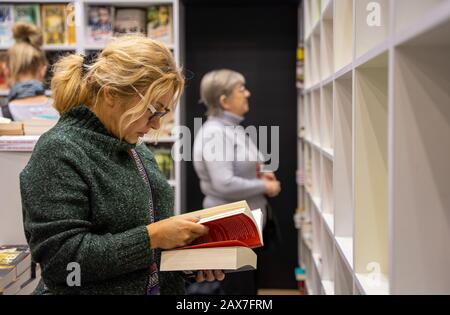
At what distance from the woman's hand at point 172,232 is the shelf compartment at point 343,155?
0.74m

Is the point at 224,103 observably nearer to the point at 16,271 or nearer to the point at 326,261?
the point at 326,261

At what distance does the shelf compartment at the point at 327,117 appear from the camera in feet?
7.66

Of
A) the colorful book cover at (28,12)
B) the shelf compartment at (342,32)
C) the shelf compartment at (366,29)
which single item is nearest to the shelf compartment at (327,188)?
the shelf compartment at (342,32)

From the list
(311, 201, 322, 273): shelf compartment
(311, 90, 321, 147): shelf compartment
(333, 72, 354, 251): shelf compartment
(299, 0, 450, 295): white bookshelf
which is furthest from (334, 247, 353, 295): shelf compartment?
(311, 90, 321, 147): shelf compartment

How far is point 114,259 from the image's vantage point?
4.15 feet

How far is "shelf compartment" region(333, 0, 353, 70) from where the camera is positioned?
190 centimetres

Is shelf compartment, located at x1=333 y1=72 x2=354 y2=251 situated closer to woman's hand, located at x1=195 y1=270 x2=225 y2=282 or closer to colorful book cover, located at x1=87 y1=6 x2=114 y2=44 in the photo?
woman's hand, located at x1=195 y1=270 x2=225 y2=282

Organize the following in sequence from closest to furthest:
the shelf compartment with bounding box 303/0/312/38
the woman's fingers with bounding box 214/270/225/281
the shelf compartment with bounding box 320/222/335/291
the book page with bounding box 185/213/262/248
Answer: the book page with bounding box 185/213/262/248 → the woman's fingers with bounding box 214/270/225/281 → the shelf compartment with bounding box 320/222/335/291 → the shelf compartment with bounding box 303/0/312/38

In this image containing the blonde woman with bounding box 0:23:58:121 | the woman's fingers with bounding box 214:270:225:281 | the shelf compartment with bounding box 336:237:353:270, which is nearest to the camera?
the woman's fingers with bounding box 214:270:225:281

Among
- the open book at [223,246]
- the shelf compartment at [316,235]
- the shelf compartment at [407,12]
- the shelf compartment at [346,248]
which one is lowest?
the shelf compartment at [316,235]

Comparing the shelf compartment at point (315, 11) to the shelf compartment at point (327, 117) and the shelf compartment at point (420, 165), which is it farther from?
the shelf compartment at point (420, 165)

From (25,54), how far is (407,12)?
2.08 metres

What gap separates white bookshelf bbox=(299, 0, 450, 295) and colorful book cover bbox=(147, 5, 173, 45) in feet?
5.54
